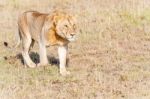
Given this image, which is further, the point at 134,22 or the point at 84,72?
the point at 134,22

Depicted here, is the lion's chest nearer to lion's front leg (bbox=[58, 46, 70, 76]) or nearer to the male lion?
the male lion

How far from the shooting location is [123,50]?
980 centimetres

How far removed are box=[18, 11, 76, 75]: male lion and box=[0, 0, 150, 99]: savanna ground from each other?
0.24 meters

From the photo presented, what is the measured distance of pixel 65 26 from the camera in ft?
24.4

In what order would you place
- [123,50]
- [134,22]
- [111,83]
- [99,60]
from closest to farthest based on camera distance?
[111,83], [99,60], [123,50], [134,22]

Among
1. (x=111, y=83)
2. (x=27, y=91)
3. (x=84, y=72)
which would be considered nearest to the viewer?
(x=27, y=91)

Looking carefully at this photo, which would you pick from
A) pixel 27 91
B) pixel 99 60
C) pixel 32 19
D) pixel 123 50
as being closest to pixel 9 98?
pixel 27 91

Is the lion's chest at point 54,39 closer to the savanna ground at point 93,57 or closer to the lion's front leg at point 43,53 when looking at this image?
the lion's front leg at point 43,53

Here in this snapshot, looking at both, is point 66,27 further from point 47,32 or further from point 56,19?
point 47,32

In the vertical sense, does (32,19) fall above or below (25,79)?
above

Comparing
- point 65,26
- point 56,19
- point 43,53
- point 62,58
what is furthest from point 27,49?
point 65,26

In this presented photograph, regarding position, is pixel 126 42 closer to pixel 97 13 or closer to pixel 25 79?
pixel 97 13

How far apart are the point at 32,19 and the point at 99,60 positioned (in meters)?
1.39

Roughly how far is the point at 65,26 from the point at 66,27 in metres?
0.03
